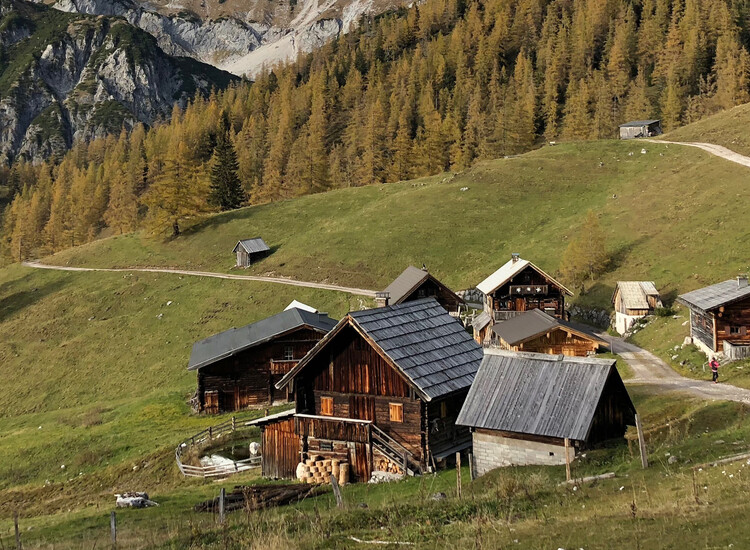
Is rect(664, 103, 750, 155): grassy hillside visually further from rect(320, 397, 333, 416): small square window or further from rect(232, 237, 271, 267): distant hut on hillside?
rect(320, 397, 333, 416): small square window

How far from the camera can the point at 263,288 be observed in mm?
73688

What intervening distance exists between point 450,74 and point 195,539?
169 metres

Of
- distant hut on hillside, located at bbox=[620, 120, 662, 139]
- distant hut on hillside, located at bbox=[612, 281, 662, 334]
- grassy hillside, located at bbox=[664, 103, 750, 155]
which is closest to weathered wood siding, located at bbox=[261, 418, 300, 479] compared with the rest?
distant hut on hillside, located at bbox=[612, 281, 662, 334]

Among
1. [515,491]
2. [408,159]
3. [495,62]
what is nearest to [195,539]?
[515,491]

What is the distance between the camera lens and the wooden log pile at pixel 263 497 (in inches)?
846

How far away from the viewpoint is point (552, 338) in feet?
156

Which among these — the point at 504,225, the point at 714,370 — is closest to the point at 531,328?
the point at 714,370

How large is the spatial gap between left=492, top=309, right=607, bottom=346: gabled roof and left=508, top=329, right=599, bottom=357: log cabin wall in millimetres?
529

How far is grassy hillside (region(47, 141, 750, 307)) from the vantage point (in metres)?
60.2

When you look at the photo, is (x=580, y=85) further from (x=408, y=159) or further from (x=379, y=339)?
(x=379, y=339)

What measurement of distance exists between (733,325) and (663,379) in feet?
19.0

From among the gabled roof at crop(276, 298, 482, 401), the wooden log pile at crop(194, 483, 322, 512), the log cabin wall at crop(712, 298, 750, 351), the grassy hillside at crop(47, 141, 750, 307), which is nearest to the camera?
the wooden log pile at crop(194, 483, 322, 512)

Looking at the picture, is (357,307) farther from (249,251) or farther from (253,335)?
(249,251)

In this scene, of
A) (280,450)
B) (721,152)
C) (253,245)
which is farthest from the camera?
(253,245)
